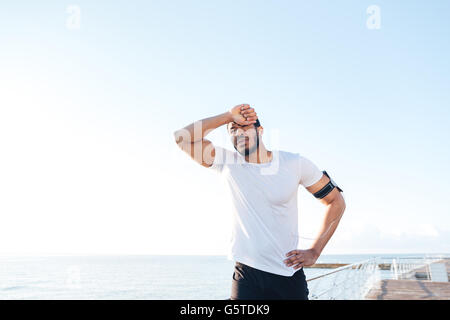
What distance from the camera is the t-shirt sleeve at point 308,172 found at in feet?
6.39

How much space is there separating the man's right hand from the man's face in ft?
0.27

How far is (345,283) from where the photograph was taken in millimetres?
7191

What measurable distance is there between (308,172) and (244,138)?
1.35 ft

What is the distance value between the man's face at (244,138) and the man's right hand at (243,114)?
81 millimetres

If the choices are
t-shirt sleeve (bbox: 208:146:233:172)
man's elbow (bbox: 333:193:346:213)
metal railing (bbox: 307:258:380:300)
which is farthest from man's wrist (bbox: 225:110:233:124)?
metal railing (bbox: 307:258:380:300)

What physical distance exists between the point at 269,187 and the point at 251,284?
485 millimetres

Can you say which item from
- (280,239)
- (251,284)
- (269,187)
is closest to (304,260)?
(280,239)

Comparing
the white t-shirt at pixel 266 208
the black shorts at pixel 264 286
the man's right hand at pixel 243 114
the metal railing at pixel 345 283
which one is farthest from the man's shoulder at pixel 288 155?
the metal railing at pixel 345 283

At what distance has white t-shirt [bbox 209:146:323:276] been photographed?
67.3 inches

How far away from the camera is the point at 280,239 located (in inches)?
68.2

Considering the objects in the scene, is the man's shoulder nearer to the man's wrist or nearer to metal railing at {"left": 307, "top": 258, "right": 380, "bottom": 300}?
the man's wrist

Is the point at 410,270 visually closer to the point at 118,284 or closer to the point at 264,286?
the point at 264,286
